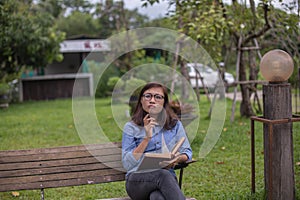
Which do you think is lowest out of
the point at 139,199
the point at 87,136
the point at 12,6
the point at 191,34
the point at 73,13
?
the point at 139,199

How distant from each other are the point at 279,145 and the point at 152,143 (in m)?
1.08

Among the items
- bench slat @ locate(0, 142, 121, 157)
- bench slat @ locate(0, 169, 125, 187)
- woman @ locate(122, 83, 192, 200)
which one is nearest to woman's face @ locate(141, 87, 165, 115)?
woman @ locate(122, 83, 192, 200)

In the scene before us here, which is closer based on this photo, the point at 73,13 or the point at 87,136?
the point at 87,136

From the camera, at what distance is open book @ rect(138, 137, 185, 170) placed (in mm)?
3264

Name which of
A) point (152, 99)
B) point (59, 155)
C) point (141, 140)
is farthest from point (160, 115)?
point (59, 155)

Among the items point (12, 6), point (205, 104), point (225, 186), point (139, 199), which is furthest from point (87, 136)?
point (12, 6)

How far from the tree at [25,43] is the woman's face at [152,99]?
11.0m

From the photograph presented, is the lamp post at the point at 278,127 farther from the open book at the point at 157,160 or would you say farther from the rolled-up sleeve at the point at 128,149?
the rolled-up sleeve at the point at 128,149

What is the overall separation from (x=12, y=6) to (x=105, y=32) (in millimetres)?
22321

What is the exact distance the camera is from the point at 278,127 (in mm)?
3629

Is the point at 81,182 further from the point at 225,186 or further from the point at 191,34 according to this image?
the point at 191,34

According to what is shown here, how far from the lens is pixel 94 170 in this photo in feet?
11.9

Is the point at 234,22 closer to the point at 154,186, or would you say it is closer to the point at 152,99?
the point at 152,99

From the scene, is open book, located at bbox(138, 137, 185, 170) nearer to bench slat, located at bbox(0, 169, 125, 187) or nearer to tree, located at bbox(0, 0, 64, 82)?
bench slat, located at bbox(0, 169, 125, 187)
